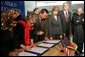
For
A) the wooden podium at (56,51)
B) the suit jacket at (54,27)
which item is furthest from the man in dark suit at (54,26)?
the wooden podium at (56,51)

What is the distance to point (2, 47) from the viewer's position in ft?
11.1

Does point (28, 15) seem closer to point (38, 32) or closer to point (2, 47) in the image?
point (38, 32)

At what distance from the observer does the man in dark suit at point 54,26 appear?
3.48 metres

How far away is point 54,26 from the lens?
3.49 m

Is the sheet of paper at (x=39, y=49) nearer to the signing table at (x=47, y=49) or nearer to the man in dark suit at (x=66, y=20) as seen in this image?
the signing table at (x=47, y=49)

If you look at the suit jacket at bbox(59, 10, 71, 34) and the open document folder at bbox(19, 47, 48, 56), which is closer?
the open document folder at bbox(19, 47, 48, 56)

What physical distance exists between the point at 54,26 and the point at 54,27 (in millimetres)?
11

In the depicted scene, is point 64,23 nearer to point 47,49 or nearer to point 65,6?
point 65,6

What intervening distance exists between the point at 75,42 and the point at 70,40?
0.20 feet

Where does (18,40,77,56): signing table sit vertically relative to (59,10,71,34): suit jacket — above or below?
below

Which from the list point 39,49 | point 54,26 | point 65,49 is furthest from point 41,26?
point 65,49

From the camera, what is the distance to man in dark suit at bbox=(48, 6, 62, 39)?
11.4 ft

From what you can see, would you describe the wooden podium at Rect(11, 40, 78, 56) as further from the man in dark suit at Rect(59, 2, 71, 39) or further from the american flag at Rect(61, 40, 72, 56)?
the man in dark suit at Rect(59, 2, 71, 39)

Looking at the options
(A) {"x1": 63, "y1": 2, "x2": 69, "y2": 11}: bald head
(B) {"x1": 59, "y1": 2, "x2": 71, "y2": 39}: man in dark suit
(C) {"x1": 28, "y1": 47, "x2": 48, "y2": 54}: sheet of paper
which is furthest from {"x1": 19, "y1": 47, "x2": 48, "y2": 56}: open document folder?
(A) {"x1": 63, "y1": 2, "x2": 69, "y2": 11}: bald head
